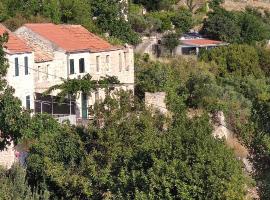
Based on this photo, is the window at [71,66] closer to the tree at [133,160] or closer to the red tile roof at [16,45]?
the red tile roof at [16,45]

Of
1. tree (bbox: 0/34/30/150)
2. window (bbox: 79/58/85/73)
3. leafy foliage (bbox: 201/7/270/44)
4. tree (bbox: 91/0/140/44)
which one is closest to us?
tree (bbox: 0/34/30/150)

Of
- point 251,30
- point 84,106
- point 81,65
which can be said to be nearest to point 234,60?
point 251,30

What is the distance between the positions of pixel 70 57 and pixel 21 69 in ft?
13.9

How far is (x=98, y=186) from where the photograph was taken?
76.0 ft

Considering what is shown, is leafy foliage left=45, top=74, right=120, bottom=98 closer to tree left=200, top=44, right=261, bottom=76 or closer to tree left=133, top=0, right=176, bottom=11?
tree left=200, top=44, right=261, bottom=76

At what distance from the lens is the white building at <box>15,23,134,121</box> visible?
3550 cm

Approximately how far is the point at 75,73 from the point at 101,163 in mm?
12991

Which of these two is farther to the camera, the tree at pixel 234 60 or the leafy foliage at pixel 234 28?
the leafy foliage at pixel 234 28

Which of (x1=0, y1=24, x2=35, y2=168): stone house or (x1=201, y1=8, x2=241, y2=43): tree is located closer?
(x1=0, y1=24, x2=35, y2=168): stone house

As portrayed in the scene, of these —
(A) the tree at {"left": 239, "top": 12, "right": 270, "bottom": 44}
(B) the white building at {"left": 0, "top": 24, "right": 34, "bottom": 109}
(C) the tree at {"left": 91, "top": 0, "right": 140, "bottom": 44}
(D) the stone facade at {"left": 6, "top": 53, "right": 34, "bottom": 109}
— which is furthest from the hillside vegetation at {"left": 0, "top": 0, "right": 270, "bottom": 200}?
(A) the tree at {"left": 239, "top": 12, "right": 270, "bottom": 44}

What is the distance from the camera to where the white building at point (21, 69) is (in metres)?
31.9

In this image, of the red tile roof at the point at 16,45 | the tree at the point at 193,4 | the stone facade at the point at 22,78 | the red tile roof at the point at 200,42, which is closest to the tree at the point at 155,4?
the tree at the point at 193,4

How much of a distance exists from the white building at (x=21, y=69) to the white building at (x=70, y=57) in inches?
39.8

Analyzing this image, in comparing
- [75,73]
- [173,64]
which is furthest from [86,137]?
[173,64]
